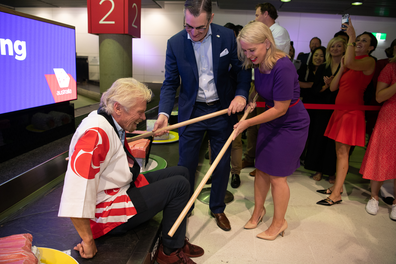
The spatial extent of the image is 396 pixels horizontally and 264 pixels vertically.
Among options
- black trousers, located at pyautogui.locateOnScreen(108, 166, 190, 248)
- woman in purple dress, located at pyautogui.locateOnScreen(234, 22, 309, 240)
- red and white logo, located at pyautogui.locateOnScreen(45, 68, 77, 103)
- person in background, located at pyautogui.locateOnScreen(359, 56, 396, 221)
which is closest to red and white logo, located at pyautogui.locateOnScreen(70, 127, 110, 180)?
black trousers, located at pyautogui.locateOnScreen(108, 166, 190, 248)

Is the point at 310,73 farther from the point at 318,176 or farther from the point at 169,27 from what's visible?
the point at 169,27

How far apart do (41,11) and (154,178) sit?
11501mm

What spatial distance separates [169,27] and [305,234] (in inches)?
357

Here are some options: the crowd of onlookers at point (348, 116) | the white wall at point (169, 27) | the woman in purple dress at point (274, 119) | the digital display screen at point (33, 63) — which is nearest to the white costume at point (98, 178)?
the woman in purple dress at point (274, 119)

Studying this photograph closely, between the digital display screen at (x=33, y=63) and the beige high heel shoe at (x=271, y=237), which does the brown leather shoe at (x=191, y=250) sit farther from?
the digital display screen at (x=33, y=63)

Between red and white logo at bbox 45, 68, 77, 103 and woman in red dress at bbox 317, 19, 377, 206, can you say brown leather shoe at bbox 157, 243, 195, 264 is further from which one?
red and white logo at bbox 45, 68, 77, 103

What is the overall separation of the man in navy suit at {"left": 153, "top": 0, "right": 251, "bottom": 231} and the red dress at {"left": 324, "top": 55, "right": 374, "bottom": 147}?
50.4 inches

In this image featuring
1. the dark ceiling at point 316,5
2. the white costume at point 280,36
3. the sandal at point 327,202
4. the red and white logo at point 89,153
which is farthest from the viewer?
the dark ceiling at point 316,5

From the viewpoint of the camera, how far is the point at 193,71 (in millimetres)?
2006

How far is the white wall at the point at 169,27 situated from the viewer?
9164mm

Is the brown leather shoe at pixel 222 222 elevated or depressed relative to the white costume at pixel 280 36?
depressed

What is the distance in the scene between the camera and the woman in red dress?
2.63 m

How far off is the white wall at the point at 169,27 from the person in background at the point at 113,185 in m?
8.70

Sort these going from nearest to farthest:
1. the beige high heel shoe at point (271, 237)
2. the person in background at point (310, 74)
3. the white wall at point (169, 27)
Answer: the beige high heel shoe at point (271, 237) → the person in background at point (310, 74) → the white wall at point (169, 27)
